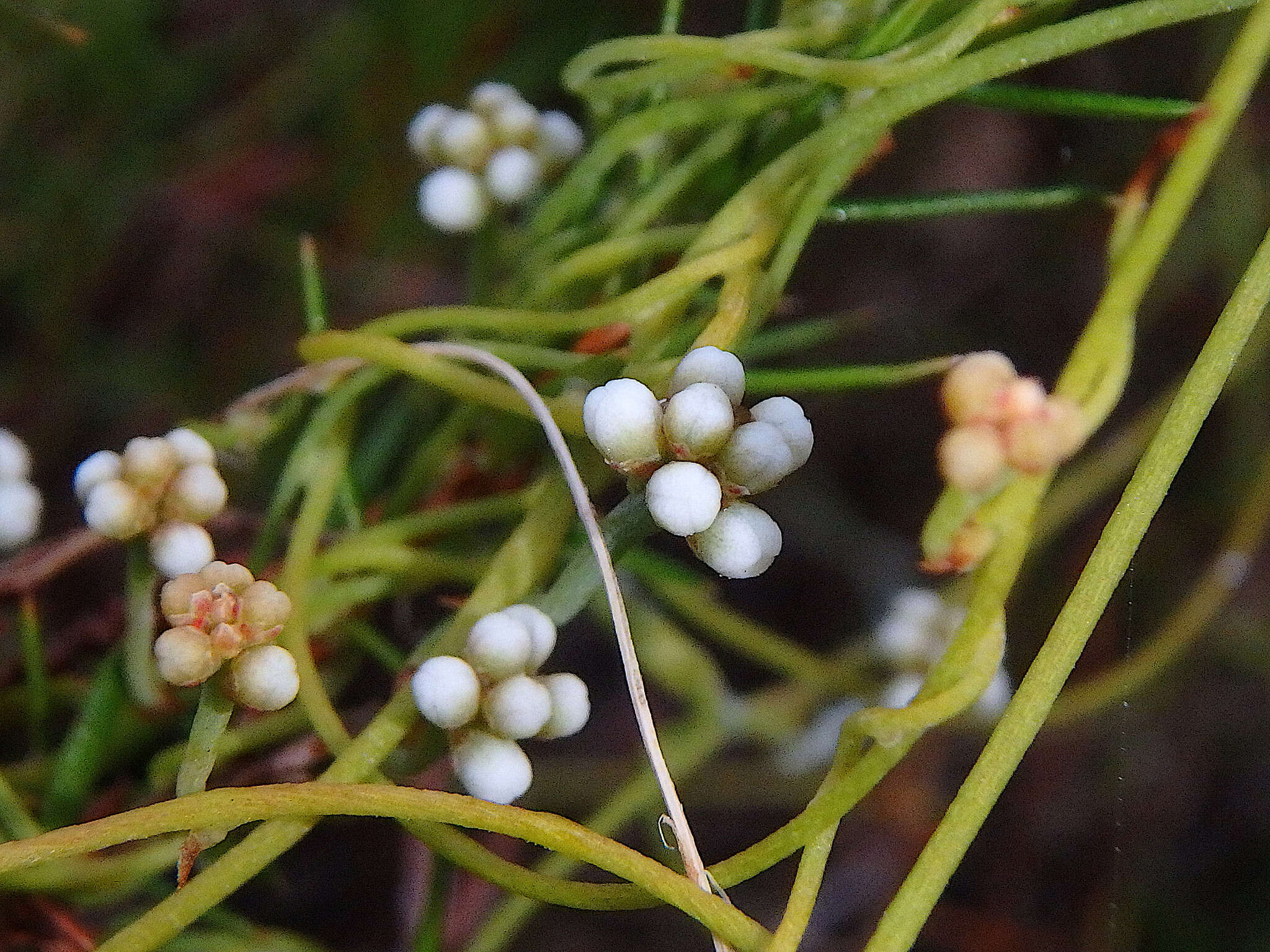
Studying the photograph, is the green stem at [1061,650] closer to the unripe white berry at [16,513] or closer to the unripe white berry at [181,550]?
the unripe white berry at [181,550]

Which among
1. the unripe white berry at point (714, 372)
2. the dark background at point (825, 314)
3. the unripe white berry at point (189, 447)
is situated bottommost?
the dark background at point (825, 314)

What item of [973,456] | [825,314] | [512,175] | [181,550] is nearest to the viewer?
[973,456]

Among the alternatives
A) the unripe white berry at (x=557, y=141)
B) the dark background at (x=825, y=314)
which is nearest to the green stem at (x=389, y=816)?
the unripe white berry at (x=557, y=141)

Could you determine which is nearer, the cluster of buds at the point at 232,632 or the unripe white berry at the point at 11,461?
the cluster of buds at the point at 232,632

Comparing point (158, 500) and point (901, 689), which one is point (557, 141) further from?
point (901, 689)

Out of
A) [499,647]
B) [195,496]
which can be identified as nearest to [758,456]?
[499,647]

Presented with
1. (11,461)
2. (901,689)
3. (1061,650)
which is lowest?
(901,689)
